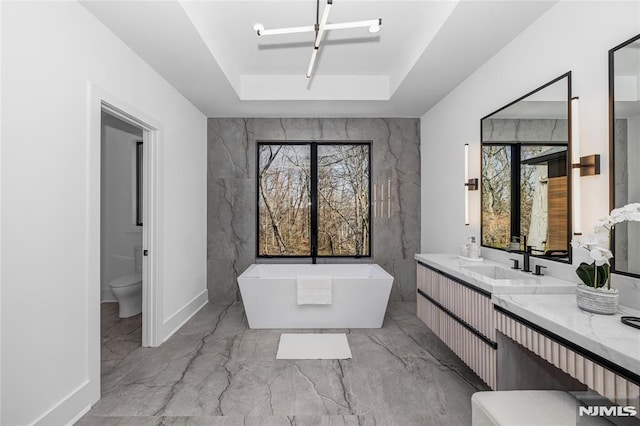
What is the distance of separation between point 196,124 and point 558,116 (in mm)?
3719

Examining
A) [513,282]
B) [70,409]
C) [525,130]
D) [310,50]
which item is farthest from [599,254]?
[70,409]

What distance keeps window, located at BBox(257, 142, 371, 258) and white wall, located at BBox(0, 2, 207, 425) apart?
226 cm

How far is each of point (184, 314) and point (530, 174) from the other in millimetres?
3637

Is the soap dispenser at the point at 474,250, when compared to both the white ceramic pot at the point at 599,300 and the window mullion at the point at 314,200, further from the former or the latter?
the window mullion at the point at 314,200

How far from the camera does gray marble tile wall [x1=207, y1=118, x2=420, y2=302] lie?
14.4ft

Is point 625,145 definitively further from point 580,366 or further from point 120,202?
point 120,202

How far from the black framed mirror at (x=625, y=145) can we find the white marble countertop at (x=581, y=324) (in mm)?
290

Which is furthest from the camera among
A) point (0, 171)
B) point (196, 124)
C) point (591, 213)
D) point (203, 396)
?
point (196, 124)

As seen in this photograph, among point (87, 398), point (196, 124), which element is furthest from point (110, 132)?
point (87, 398)

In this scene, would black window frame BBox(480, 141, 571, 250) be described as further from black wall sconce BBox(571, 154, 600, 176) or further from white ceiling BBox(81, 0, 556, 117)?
white ceiling BBox(81, 0, 556, 117)

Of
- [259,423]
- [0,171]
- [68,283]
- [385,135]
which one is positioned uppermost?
[385,135]

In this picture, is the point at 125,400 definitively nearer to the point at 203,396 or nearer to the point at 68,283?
the point at 203,396

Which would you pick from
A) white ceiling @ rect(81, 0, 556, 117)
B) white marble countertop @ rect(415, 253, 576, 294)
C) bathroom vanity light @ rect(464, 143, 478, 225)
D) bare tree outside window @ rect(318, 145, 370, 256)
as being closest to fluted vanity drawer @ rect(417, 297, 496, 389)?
white marble countertop @ rect(415, 253, 576, 294)

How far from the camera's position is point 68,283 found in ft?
6.29
